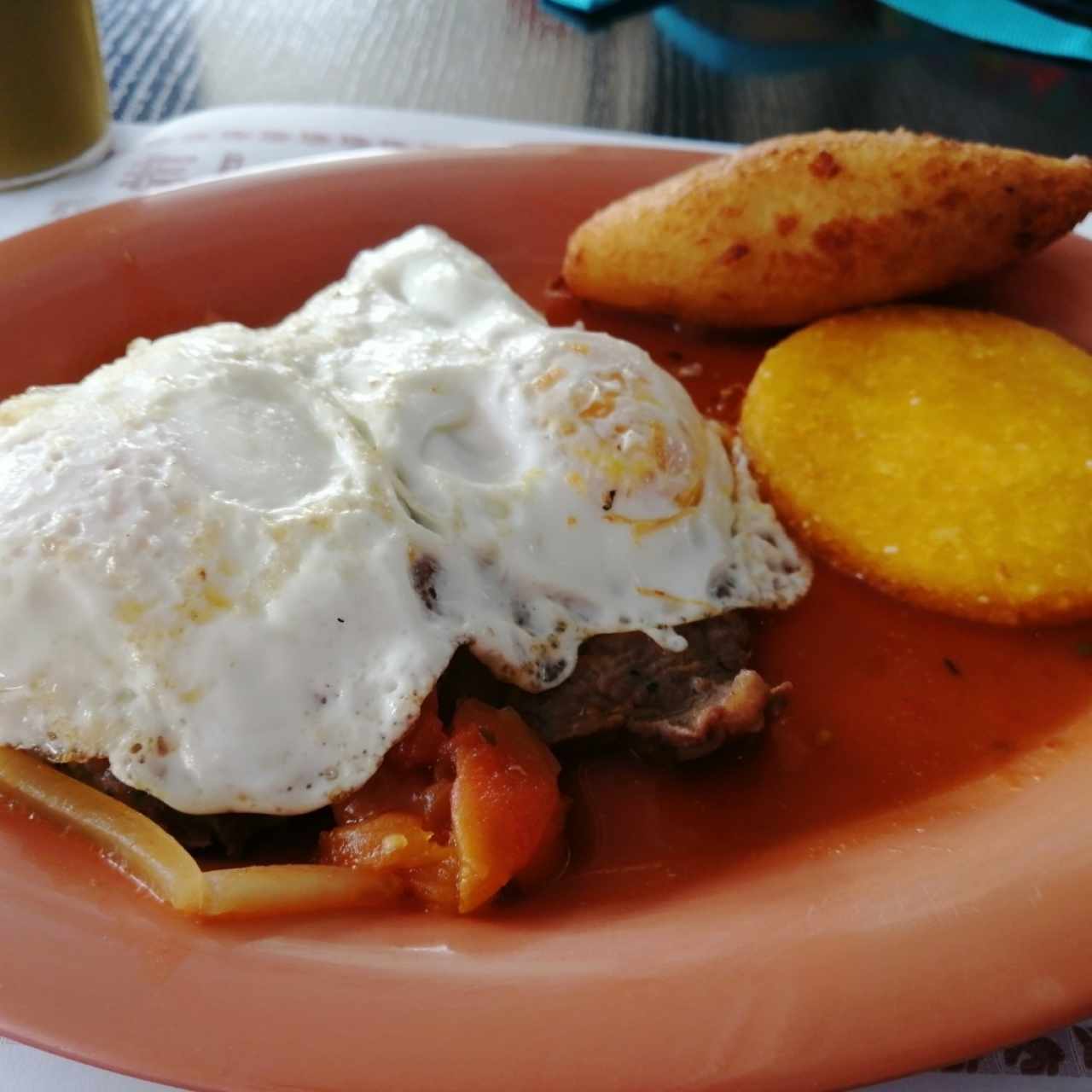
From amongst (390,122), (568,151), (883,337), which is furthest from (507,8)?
(883,337)

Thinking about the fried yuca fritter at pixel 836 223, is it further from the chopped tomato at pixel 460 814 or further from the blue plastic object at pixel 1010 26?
the blue plastic object at pixel 1010 26

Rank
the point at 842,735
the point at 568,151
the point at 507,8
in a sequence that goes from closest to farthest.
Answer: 1. the point at 842,735
2. the point at 568,151
3. the point at 507,8

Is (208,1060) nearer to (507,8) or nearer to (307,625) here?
(307,625)

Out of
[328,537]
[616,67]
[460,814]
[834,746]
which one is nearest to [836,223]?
[834,746]

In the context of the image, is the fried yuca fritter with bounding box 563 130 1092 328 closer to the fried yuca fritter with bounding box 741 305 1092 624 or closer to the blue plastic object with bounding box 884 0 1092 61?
the fried yuca fritter with bounding box 741 305 1092 624

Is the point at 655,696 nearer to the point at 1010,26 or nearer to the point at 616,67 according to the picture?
the point at 616,67

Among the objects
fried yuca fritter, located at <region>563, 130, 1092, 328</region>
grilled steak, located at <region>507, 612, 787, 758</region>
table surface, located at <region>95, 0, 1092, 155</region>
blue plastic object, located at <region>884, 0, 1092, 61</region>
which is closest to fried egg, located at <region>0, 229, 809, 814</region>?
grilled steak, located at <region>507, 612, 787, 758</region>

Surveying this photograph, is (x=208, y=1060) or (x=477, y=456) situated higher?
(x=477, y=456)
